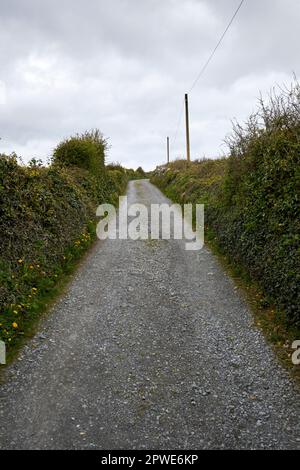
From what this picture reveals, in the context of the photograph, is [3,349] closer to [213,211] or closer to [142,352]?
[142,352]

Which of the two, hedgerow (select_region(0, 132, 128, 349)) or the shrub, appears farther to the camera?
the shrub

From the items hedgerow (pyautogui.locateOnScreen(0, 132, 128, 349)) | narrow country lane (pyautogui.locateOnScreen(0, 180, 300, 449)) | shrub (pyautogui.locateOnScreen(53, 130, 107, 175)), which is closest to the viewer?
narrow country lane (pyautogui.locateOnScreen(0, 180, 300, 449))

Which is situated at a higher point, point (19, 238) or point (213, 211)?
point (213, 211)

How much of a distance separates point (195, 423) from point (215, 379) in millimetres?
903

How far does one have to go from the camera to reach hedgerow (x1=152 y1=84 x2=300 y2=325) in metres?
6.46

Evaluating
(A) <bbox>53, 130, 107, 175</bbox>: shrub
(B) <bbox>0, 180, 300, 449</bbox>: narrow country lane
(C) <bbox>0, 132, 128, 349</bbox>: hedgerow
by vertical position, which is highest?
(A) <bbox>53, 130, 107, 175</bbox>: shrub

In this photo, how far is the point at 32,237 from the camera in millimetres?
8438

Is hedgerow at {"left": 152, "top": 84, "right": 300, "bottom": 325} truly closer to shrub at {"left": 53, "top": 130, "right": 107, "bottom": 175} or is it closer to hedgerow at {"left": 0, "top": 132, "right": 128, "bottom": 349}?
hedgerow at {"left": 0, "top": 132, "right": 128, "bottom": 349}

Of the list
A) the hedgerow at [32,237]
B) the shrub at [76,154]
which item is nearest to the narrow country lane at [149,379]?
the hedgerow at [32,237]

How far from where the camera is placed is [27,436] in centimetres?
395

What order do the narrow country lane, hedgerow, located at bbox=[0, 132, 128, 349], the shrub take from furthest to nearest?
the shrub < hedgerow, located at bbox=[0, 132, 128, 349] < the narrow country lane

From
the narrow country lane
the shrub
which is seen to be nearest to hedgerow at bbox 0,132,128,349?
the narrow country lane

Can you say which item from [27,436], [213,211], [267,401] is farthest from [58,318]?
[213,211]

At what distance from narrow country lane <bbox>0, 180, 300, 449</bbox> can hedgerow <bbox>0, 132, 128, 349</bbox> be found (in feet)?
1.69
